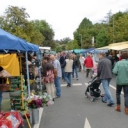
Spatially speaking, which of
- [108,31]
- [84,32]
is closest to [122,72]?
[108,31]

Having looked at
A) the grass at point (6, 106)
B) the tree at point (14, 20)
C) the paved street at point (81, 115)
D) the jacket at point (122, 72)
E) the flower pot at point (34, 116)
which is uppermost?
the tree at point (14, 20)

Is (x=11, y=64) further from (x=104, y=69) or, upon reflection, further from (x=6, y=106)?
(x=104, y=69)

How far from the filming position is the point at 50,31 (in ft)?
285

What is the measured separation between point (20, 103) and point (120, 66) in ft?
10.0

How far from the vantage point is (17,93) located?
24.1 feet

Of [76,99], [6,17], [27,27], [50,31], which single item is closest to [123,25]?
[27,27]

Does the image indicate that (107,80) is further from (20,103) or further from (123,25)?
(123,25)

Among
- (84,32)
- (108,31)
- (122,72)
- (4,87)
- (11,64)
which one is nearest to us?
(4,87)

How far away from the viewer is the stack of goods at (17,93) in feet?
24.1

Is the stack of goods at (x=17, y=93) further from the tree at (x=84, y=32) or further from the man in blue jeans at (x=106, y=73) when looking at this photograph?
the tree at (x=84, y=32)

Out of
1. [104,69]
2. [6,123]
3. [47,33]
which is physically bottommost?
[6,123]

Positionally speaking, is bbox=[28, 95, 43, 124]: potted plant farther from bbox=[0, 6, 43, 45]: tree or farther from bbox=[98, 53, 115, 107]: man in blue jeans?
bbox=[0, 6, 43, 45]: tree

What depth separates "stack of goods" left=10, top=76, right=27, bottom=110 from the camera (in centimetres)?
735

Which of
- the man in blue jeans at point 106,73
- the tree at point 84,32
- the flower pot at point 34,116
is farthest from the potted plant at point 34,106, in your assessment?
the tree at point 84,32
